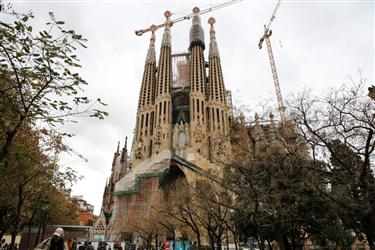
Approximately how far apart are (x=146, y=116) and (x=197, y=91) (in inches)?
502

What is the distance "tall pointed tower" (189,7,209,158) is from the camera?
50906 mm

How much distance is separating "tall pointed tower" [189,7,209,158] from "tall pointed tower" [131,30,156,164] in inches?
368

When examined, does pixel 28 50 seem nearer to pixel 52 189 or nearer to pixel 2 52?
pixel 2 52

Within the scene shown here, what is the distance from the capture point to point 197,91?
56.8 meters

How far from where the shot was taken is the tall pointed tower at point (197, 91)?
50906mm

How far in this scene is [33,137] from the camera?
36.5 feet

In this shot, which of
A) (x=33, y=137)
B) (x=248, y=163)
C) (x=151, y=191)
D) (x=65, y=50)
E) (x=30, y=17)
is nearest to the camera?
(x=30, y=17)

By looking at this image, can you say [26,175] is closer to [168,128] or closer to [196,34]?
[168,128]

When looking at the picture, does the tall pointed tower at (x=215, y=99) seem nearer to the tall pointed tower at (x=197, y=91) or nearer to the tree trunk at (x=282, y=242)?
the tall pointed tower at (x=197, y=91)

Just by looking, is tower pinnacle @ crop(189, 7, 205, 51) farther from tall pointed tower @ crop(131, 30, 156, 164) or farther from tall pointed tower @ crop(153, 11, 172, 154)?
tall pointed tower @ crop(131, 30, 156, 164)

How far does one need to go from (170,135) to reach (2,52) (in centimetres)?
4834

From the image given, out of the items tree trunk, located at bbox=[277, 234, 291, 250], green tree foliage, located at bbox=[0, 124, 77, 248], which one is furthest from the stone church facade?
tree trunk, located at bbox=[277, 234, 291, 250]

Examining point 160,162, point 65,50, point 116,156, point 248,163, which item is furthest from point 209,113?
point 65,50

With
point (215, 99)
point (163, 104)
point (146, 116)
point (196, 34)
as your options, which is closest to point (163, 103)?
point (163, 104)
